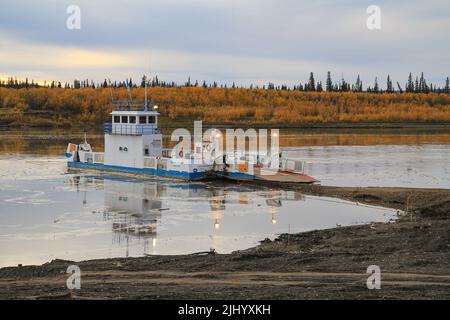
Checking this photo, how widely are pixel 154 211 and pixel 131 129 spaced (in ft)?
54.5

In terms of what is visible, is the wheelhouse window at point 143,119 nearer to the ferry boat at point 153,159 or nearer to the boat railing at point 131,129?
the ferry boat at point 153,159

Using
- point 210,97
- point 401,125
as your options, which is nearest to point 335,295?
point 401,125

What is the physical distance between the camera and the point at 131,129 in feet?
148

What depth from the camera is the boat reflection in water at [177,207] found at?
934 inches

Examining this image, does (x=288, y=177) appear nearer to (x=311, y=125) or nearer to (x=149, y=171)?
(x=149, y=171)

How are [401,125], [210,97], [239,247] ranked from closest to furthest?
[239,247] < [401,125] < [210,97]

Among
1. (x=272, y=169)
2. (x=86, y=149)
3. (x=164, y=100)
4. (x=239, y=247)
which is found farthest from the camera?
(x=164, y=100)

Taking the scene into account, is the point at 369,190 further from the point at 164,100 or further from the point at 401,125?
the point at 164,100

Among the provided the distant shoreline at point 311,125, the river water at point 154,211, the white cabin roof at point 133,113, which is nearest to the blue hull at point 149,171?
the river water at point 154,211

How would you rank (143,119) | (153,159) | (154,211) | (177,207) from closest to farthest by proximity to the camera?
(154,211) < (177,207) < (153,159) < (143,119)

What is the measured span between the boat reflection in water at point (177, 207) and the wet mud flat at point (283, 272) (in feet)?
11.2

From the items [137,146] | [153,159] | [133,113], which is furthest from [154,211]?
[137,146]

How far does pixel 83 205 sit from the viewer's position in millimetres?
31234
